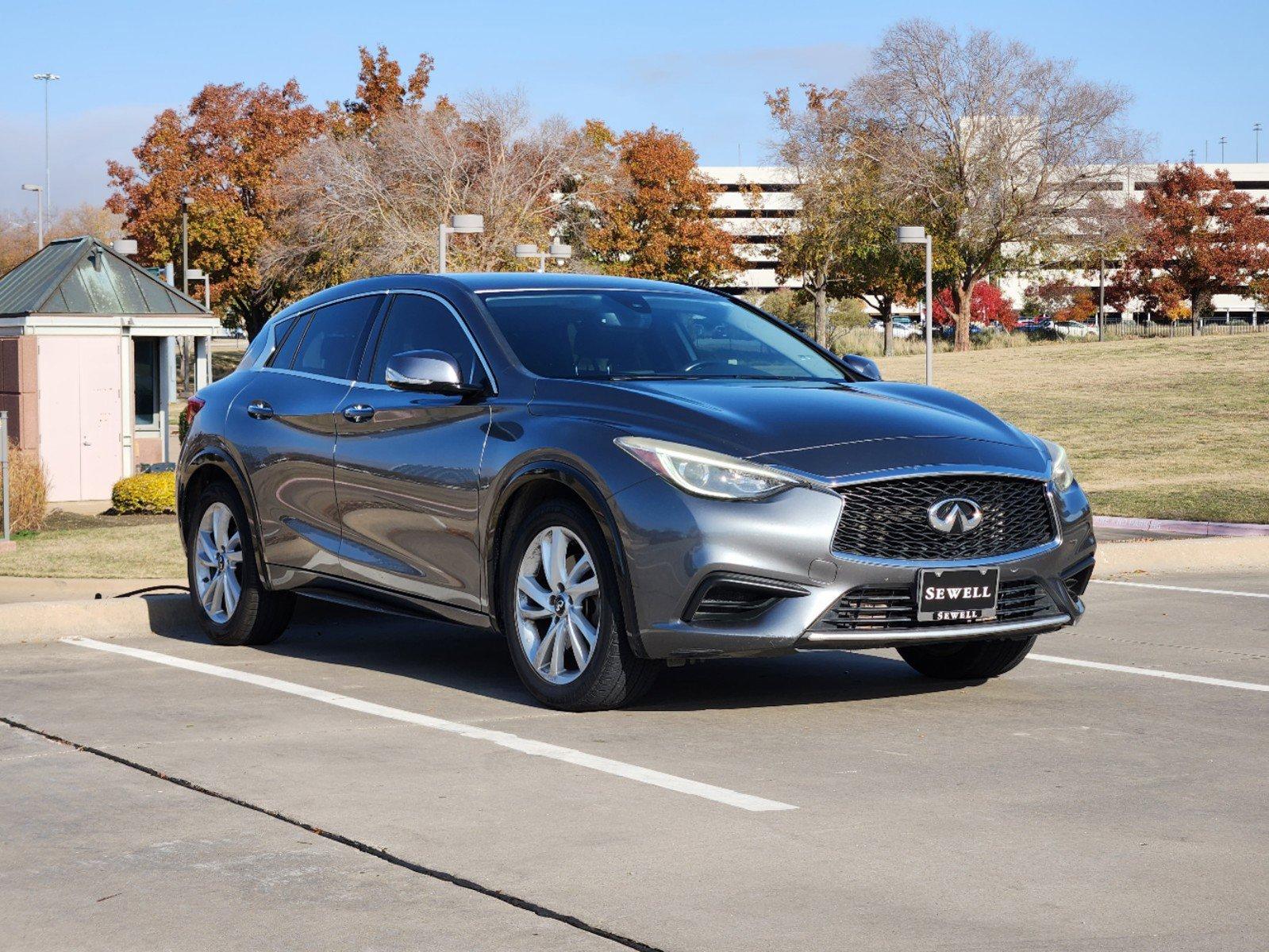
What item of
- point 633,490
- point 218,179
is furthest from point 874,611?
point 218,179

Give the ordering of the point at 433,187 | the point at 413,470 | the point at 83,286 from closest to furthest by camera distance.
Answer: the point at 413,470, the point at 83,286, the point at 433,187

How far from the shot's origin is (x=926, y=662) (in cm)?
781

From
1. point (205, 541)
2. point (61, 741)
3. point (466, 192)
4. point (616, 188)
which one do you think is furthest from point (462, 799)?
point (616, 188)

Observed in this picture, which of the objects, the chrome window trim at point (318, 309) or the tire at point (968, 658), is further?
the chrome window trim at point (318, 309)

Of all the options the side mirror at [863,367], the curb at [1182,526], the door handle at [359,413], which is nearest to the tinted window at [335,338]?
the door handle at [359,413]

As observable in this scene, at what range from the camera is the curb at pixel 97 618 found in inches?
358

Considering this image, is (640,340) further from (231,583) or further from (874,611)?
(231,583)

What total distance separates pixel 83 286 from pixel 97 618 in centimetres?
1542

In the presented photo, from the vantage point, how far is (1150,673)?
7848 mm

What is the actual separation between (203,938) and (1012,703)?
13.0 feet

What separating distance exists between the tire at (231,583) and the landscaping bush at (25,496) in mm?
9581

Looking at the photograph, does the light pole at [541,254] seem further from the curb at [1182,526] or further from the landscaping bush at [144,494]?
the curb at [1182,526]

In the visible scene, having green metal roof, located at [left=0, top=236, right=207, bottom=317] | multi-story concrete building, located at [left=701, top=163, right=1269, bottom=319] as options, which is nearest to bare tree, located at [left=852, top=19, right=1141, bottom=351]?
multi-story concrete building, located at [left=701, top=163, right=1269, bottom=319]

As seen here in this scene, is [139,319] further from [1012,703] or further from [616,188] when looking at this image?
[616,188]
